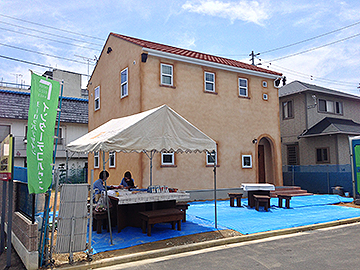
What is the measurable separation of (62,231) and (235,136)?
36.1ft

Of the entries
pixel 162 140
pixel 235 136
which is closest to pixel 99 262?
pixel 162 140

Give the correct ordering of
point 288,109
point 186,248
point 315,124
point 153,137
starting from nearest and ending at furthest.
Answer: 1. point 186,248
2. point 153,137
3. point 315,124
4. point 288,109

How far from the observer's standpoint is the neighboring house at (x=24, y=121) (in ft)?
76.2

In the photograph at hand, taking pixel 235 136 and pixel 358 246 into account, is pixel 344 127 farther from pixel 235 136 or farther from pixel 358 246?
pixel 358 246

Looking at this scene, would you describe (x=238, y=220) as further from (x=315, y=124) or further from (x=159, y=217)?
(x=315, y=124)

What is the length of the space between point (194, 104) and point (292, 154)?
10.8 metres

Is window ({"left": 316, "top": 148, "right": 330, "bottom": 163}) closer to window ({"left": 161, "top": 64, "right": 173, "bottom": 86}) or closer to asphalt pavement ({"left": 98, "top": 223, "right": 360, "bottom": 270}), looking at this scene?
window ({"left": 161, "top": 64, "right": 173, "bottom": 86})

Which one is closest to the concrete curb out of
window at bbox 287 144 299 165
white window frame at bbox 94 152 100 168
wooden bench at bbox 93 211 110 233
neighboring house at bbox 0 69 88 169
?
wooden bench at bbox 93 211 110 233

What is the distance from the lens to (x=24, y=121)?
2400cm

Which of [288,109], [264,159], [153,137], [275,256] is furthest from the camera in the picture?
[288,109]

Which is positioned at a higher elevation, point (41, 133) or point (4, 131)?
point (4, 131)

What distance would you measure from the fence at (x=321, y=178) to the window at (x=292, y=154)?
241 centimetres

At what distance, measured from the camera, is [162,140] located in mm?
7797

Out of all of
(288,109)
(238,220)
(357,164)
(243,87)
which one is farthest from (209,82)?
(288,109)
